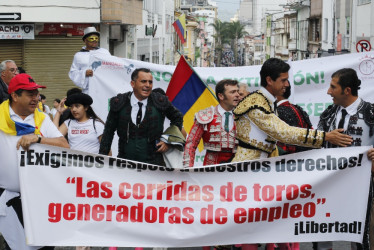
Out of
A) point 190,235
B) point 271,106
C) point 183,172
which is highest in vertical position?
point 271,106

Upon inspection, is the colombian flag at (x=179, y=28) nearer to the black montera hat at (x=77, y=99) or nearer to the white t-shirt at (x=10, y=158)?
the black montera hat at (x=77, y=99)

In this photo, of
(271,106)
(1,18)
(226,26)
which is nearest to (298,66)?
(271,106)

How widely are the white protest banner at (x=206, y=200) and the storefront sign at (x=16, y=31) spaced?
17.1m

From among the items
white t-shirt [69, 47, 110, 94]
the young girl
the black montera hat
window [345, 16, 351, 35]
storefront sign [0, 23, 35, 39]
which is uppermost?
window [345, 16, 351, 35]

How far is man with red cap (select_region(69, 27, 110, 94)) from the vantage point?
11.7 m

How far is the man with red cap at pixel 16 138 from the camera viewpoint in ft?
19.8

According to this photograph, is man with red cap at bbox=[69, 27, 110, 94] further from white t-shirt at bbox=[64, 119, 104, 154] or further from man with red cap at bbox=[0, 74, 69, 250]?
man with red cap at bbox=[0, 74, 69, 250]

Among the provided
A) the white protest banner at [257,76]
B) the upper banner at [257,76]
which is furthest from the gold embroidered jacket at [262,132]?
the upper banner at [257,76]

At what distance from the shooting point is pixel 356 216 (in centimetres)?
631

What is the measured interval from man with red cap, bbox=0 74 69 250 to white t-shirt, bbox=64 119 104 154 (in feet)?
7.32

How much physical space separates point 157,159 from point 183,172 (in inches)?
45.0

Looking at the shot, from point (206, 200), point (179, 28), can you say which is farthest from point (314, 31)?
point (206, 200)

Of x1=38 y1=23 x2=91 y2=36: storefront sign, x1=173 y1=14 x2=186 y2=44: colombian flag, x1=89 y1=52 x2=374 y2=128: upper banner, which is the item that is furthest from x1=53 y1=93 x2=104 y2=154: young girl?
x1=173 y1=14 x2=186 y2=44: colombian flag

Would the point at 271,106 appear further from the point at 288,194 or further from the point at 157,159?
the point at 157,159
